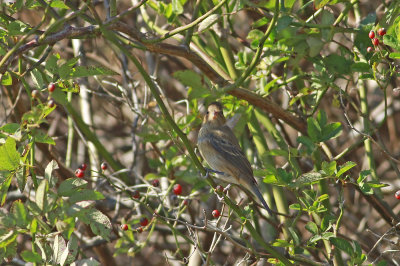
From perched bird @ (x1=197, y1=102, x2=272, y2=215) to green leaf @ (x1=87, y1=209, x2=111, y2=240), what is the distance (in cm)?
187

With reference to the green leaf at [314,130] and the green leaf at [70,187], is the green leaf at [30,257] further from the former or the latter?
the green leaf at [314,130]

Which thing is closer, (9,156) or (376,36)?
(9,156)

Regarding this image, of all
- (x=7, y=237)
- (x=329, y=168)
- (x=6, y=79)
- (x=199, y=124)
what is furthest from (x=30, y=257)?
(x=199, y=124)

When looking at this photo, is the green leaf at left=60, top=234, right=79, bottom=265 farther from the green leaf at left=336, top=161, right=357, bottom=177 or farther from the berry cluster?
the berry cluster

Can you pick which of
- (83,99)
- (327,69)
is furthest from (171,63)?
(327,69)

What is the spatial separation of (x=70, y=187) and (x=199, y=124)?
201cm

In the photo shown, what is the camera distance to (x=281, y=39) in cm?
329

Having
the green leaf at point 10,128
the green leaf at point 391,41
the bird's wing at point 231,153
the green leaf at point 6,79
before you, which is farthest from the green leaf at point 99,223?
the bird's wing at point 231,153

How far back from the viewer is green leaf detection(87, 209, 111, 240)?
2.52 meters

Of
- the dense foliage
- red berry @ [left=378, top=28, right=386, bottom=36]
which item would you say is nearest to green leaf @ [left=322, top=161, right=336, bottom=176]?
the dense foliage

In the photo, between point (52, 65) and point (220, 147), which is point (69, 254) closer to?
point (52, 65)

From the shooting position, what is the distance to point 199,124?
4391 millimetres

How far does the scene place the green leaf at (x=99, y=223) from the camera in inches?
99.2

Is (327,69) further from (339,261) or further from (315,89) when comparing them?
(339,261)
